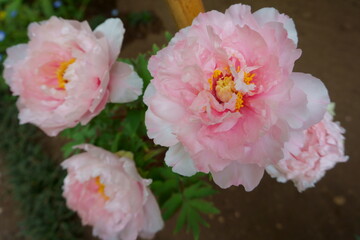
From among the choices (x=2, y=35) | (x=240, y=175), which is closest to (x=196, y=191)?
(x=240, y=175)

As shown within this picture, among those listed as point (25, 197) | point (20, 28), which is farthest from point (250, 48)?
point (20, 28)

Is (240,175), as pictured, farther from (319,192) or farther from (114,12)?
(114,12)

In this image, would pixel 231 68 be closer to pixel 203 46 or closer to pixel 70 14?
pixel 203 46

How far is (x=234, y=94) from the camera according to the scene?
42cm

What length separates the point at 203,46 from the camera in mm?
422

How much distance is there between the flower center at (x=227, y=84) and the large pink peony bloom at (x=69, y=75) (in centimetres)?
19

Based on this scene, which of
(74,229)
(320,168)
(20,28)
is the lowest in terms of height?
(74,229)

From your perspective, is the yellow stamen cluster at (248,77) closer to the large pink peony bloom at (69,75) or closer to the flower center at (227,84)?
the flower center at (227,84)

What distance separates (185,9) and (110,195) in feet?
1.12

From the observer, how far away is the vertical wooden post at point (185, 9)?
1.64 ft

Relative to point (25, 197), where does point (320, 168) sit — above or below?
above

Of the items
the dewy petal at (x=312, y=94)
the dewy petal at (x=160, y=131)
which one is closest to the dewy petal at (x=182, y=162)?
the dewy petal at (x=160, y=131)

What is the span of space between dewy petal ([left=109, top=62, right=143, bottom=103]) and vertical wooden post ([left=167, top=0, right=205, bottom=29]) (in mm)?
122

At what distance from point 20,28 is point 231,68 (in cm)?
153
